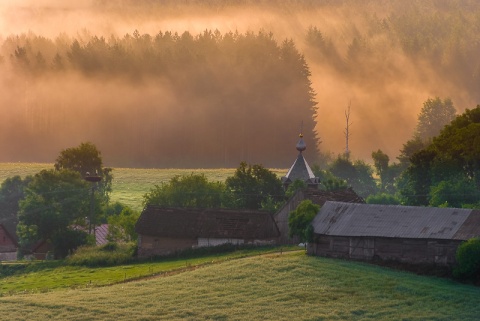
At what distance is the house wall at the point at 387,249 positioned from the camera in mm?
85625

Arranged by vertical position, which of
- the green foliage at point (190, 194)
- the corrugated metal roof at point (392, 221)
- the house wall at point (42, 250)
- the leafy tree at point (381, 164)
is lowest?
the house wall at point (42, 250)

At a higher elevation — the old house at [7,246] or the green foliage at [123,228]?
the green foliage at [123,228]

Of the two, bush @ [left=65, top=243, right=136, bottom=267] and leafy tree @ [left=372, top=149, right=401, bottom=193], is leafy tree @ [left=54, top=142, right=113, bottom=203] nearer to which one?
leafy tree @ [left=372, top=149, right=401, bottom=193]

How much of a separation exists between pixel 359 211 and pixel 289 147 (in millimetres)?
106514

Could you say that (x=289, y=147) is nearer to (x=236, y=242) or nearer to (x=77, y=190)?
(x=77, y=190)

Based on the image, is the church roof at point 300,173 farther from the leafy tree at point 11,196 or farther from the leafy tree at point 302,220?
the leafy tree at point 302,220

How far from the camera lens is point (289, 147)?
653ft

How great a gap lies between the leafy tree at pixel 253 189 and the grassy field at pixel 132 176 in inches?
831

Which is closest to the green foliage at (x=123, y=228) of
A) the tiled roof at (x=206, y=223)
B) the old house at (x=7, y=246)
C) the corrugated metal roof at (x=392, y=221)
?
the tiled roof at (x=206, y=223)

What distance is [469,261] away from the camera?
269 ft

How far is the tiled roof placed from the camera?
106500 millimetres

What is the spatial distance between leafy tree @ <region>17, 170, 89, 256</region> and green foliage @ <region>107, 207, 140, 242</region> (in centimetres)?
347

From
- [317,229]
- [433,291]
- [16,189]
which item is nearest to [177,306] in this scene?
[433,291]

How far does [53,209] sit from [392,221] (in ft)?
127
